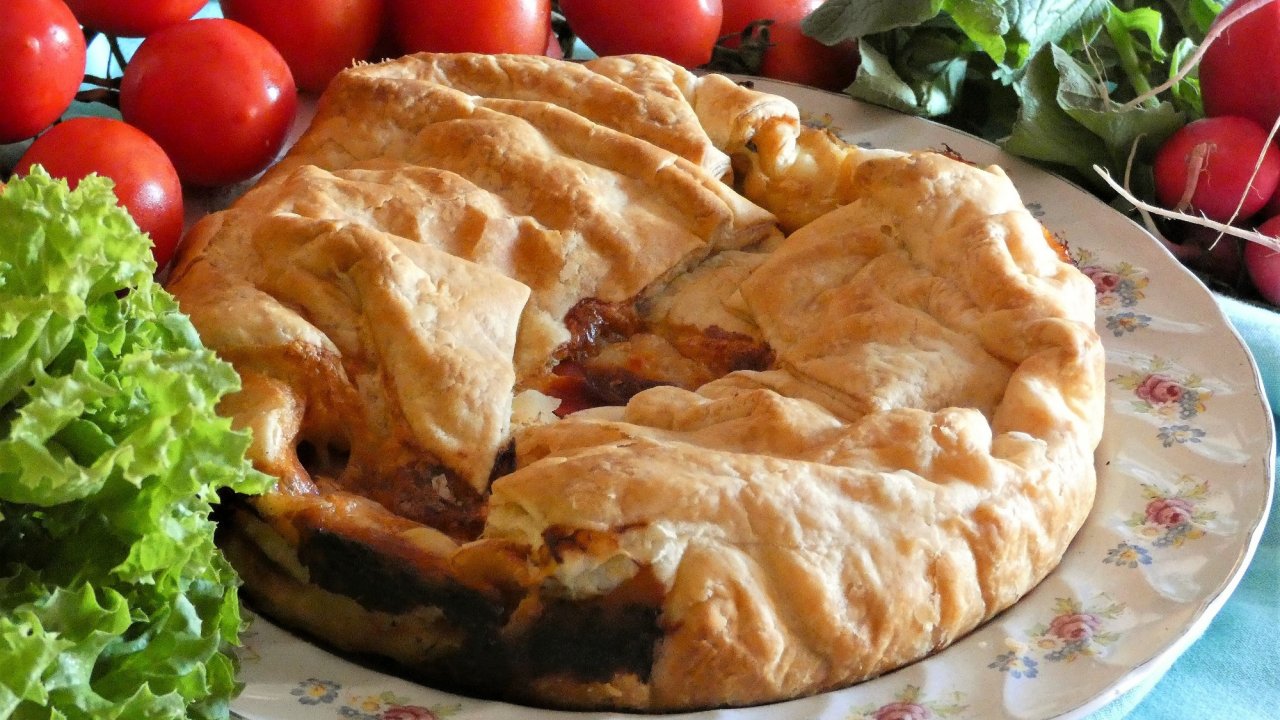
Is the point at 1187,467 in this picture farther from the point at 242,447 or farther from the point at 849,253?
the point at 242,447

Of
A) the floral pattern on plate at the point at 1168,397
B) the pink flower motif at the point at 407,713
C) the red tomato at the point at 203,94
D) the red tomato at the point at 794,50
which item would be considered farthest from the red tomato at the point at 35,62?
the floral pattern on plate at the point at 1168,397

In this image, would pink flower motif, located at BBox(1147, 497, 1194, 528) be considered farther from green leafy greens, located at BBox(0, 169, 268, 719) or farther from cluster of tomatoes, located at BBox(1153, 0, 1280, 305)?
green leafy greens, located at BBox(0, 169, 268, 719)

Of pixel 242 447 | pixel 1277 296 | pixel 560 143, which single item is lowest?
pixel 1277 296

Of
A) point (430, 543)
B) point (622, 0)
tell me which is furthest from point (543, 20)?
point (430, 543)

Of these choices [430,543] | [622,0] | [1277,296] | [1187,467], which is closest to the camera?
[430,543]

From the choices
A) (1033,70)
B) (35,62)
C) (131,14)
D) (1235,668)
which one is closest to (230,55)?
(131,14)

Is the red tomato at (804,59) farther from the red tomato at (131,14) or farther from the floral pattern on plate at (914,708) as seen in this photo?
the floral pattern on plate at (914,708)

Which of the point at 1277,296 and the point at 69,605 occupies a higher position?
the point at 69,605

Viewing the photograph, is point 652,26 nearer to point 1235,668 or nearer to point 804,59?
point 804,59
